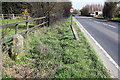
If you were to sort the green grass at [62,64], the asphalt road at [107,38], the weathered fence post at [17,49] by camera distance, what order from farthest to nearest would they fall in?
the asphalt road at [107,38], the weathered fence post at [17,49], the green grass at [62,64]

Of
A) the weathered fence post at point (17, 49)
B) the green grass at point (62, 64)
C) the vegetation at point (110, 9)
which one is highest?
the vegetation at point (110, 9)

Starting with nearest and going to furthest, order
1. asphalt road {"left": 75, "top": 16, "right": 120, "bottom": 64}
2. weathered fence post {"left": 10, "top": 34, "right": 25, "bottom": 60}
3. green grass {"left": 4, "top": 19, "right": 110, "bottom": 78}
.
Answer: green grass {"left": 4, "top": 19, "right": 110, "bottom": 78}, weathered fence post {"left": 10, "top": 34, "right": 25, "bottom": 60}, asphalt road {"left": 75, "top": 16, "right": 120, "bottom": 64}

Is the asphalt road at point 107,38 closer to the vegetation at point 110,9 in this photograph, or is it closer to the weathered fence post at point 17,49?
the weathered fence post at point 17,49

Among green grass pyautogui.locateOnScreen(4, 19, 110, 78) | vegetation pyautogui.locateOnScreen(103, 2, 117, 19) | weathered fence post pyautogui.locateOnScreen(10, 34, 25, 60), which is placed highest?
vegetation pyautogui.locateOnScreen(103, 2, 117, 19)

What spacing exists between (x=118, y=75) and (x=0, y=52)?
11.1 ft

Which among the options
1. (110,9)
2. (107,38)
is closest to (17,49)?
(107,38)

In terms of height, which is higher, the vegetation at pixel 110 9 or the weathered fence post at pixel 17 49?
the vegetation at pixel 110 9

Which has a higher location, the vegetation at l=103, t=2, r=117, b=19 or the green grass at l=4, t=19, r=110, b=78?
the vegetation at l=103, t=2, r=117, b=19

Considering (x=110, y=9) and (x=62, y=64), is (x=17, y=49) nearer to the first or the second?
(x=62, y=64)

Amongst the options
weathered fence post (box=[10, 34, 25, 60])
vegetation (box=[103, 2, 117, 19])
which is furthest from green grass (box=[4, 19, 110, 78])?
vegetation (box=[103, 2, 117, 19])

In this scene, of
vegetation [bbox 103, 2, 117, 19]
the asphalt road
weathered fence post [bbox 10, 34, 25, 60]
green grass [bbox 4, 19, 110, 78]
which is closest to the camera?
green grass [bbox 4, 19, 110, 78]

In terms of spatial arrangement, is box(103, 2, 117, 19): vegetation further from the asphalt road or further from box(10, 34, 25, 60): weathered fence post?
box(10, 34, 25, 60): weathered fence post

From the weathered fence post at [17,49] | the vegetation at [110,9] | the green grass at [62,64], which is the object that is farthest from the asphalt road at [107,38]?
the vegetation at [110,9]

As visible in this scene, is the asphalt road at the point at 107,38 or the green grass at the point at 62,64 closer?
the green grass at the point at 62,64
